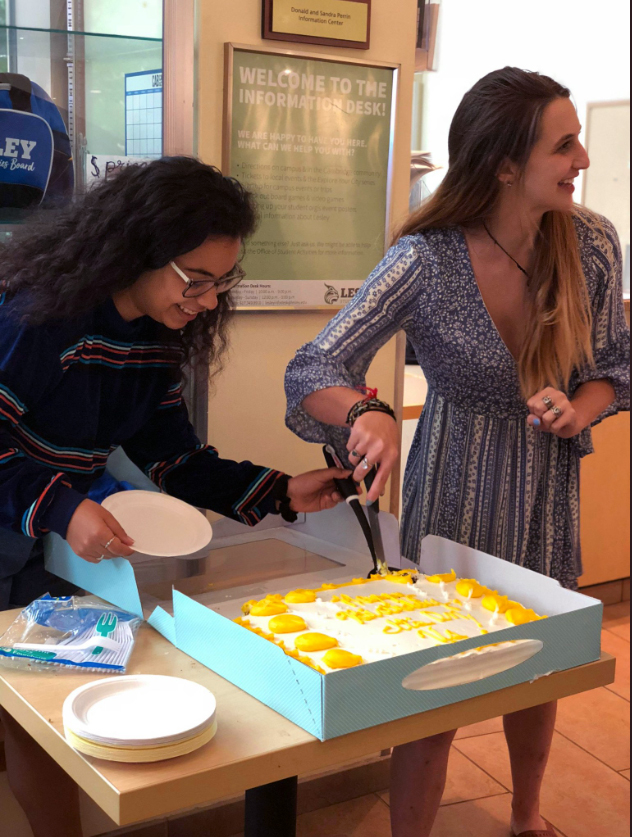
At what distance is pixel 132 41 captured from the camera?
178cm

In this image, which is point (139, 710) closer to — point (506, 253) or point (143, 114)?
point (506, 253)

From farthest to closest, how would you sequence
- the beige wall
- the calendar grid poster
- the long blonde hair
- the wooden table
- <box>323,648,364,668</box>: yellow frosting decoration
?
the beige wall → the calendar grid poster → the long blonde hair → <box>323,648,364,668</box>: yellow frosting decoration → the wooden table

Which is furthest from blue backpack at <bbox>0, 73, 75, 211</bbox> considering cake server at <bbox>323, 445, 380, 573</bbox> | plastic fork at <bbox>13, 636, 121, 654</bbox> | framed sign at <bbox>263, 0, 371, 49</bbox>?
plastic fork at <bbox>13, 636, 121, 654</bbox>

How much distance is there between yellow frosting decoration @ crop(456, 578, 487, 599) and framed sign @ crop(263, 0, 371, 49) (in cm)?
118

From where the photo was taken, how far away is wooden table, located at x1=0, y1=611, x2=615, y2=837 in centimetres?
86

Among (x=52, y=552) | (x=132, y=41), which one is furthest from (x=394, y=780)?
(x=132, y=41)

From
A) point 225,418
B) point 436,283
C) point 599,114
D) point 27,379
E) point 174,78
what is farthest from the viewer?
point 599,114

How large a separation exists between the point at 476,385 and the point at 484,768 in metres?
1.23

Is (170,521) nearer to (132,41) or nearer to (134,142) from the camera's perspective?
(134,142)

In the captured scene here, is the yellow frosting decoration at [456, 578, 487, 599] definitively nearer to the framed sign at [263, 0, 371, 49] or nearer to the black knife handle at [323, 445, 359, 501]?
the black knife handle at [323, 445, 359, 501]

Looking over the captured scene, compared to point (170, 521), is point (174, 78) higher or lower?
higher

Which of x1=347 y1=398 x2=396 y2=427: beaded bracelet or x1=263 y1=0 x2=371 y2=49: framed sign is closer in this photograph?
x1=347 y1=398 x2=396 y2=427: beaded bracelet

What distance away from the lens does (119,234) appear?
1.47m

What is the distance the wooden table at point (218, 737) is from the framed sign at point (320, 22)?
126cm
